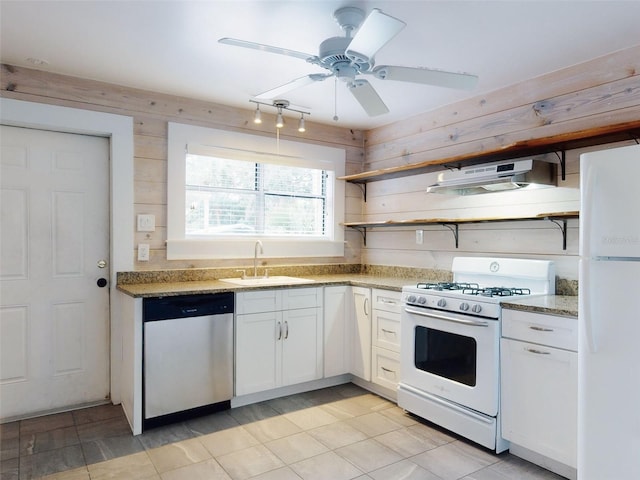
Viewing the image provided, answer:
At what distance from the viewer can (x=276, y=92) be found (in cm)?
246

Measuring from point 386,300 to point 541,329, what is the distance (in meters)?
1.22

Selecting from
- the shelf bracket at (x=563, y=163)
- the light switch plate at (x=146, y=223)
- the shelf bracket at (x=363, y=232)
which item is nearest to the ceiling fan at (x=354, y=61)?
the shelf bracket at (x=563, y=163)

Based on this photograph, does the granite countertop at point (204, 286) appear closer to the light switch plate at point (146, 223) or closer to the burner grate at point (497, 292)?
the light switch plate at point (146, 223)

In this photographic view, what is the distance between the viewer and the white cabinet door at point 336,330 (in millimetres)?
3615

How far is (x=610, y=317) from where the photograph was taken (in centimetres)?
196

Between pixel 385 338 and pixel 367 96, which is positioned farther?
pixel 385 338

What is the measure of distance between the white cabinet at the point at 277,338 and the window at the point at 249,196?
66cm

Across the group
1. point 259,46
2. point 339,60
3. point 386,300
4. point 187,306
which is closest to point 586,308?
point 386,300

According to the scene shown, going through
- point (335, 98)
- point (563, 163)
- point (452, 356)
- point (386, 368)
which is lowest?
point (386, 368)

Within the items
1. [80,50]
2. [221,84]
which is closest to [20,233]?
[80,50]

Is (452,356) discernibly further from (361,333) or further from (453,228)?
(453,228)

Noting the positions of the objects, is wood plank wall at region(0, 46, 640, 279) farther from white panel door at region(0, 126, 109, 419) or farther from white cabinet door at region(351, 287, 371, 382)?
white cabinet door at region(351, 287, 371, 382)

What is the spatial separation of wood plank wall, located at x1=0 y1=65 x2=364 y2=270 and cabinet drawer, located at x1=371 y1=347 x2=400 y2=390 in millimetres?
1231

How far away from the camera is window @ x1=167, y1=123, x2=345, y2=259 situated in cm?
352
